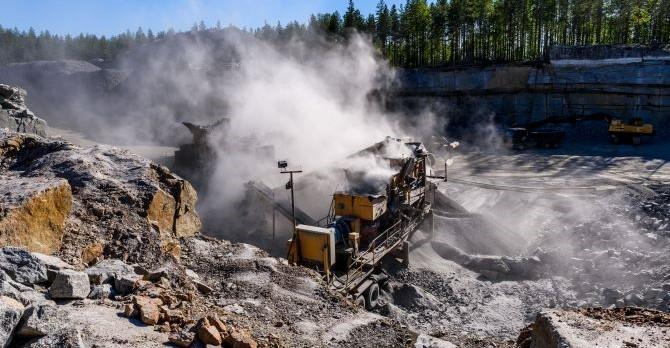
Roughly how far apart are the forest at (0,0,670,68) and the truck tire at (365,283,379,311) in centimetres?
3710

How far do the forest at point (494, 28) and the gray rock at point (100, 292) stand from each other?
4414 centimetres

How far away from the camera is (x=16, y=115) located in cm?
1418

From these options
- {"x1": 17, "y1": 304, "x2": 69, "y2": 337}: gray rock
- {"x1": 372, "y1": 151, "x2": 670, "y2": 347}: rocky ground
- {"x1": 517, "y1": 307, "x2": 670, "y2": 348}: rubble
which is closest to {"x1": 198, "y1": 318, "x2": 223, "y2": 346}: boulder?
{"x1": 17, "y1": 304, "x2": 69, "y2": 337}: gray rock

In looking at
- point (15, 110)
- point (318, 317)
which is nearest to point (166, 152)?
point (15, 110)

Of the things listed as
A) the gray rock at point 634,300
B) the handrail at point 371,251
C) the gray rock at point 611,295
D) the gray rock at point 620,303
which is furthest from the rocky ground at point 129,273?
the gray rock at point 611,295

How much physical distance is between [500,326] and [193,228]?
24.7ft

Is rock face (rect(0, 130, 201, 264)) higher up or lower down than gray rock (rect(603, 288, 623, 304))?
higher up

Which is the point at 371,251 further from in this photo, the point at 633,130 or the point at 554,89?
Answer: the point at 554,89

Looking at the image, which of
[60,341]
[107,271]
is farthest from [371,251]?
[60,341]

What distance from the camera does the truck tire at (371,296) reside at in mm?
12271

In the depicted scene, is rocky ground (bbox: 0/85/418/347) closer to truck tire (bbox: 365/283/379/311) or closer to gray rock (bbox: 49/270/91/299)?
gray rock (bbox: 49/270/91/299)

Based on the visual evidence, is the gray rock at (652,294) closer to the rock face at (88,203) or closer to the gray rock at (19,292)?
the rock face at (88,203)

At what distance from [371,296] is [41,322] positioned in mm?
8873

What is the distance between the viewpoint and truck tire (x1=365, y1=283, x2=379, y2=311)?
12.3 m
